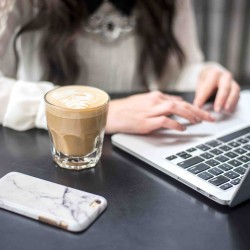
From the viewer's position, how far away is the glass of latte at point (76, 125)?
0.75 metres

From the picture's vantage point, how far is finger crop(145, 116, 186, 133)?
2.82 ft

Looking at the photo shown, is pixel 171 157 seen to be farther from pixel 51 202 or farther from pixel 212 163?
pixel 51 202

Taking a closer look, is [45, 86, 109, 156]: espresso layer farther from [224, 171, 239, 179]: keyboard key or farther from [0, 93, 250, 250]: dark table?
[224, 171, 239, 179]: keyboard key

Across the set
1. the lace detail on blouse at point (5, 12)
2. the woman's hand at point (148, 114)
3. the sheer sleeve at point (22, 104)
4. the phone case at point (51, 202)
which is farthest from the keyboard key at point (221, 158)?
the lace detail on blouse at point (5, 12)

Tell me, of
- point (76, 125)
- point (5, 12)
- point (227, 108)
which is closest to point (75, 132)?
point (76, 125)

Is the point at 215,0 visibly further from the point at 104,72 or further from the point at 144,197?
the point at 144,197

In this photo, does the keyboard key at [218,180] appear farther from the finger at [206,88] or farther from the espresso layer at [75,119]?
the finger at [206,88]

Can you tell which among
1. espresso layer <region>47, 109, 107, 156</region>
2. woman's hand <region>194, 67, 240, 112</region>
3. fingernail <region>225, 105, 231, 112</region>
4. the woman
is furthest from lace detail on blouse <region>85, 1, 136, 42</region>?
espresso layer <region>47, 109, 107, 156</region>

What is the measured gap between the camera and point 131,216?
0.65 metres

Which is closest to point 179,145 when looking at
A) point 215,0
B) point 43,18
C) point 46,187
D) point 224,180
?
point 224,180

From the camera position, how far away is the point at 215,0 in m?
2.29

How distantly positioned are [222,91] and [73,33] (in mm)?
417

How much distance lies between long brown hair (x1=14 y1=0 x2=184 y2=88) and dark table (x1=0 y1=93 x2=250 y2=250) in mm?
453

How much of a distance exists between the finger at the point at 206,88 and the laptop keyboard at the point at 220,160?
160mm
